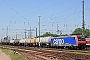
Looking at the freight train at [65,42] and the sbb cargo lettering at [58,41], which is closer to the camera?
the freight train at [65,42]

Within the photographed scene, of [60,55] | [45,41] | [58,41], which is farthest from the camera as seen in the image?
[45,41]

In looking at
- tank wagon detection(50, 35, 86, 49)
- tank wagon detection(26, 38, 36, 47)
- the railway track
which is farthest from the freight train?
the railway track

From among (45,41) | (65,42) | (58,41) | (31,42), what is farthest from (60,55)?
(31,42)

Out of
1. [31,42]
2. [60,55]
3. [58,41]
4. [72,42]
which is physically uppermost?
[31,42]

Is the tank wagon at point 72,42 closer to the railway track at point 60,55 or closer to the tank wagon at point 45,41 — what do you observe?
the tank wagon at point 45,41

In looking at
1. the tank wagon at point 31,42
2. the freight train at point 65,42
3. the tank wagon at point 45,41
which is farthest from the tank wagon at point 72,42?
the tank wagon at point 31,42

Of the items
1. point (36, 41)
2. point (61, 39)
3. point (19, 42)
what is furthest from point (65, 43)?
point (19, 42)

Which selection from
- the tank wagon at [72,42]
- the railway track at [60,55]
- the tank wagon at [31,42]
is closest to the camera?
the railway track at [60,55]

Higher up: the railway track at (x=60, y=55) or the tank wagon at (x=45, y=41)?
the tank wagon at (x=45, y=41)

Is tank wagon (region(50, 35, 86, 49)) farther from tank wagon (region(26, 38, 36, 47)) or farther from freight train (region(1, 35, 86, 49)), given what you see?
tank wagon (region(26, 38, 36, 47))

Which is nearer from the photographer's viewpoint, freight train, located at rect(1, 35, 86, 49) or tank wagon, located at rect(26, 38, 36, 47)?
freight train, located at rect(1, 35, 86, 49)

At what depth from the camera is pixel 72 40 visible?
49125 mm

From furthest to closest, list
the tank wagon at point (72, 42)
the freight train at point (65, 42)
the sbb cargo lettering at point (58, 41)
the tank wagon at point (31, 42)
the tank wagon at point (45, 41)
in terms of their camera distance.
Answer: the tank wagon at point (31, 42) < the tank wagon at point (45, 41) < the sbb cargo lettering at point (58, 41) < the freight train at point (65, 42) < the tank wagon at point (72, 42)

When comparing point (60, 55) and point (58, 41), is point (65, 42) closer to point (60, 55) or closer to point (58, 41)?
point (58, 41)
